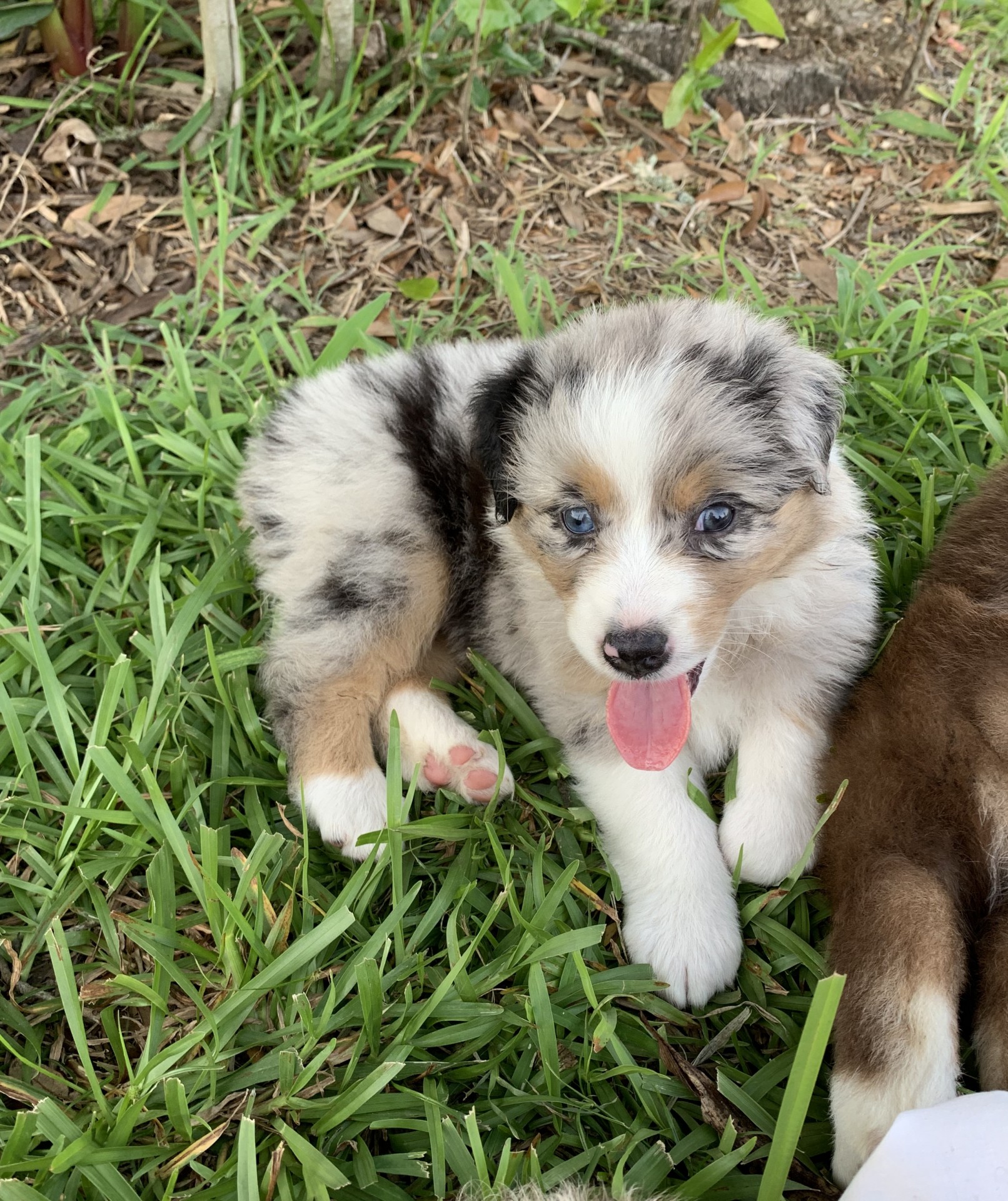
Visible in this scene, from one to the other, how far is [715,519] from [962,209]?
272cm

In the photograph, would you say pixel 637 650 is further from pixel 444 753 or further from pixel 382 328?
pixel 382 328

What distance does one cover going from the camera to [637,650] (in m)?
1.97

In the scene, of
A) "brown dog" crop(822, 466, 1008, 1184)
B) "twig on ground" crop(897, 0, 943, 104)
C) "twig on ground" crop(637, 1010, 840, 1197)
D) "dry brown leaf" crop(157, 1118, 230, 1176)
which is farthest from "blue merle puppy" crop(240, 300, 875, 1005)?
"twig on ground" crop(897, 0, 943, 104)

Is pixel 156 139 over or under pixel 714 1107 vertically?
over

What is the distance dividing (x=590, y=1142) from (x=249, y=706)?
4.32 feet

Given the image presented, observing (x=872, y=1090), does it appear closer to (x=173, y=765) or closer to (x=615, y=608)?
(x=615, y=608)

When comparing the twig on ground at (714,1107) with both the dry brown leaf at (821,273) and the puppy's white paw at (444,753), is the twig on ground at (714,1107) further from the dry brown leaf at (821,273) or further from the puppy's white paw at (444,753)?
the dry brown leaf at (821,273)

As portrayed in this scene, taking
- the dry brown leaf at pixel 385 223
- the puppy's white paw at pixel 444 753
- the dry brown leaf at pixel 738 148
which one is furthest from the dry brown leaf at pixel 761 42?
the puppy's white paw at pixel 444 753

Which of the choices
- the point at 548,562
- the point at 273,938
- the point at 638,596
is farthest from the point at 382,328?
the point at 273,938

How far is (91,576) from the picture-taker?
2922 millimetres

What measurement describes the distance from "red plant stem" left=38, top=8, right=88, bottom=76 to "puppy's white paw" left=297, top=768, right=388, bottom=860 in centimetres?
324

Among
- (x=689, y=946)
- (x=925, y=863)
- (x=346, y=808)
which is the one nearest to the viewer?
(x=925, y=863)

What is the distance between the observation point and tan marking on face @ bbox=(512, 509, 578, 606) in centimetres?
220

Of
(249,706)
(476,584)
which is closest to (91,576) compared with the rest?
(249,706)
